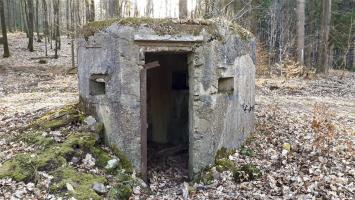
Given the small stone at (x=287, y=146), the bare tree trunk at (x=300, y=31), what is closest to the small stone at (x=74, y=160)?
the small stone at (x=287, y=146)

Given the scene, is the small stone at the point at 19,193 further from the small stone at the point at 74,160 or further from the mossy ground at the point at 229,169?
the mossy ground at the point at 229,169

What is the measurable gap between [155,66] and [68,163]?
2.02m

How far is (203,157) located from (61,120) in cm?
263

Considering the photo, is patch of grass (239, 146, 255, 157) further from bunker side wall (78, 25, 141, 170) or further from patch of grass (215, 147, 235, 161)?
bunker side wall (78, 25, 141, 170)

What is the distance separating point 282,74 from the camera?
16516 millimetres

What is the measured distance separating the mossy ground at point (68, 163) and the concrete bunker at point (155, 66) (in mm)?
290

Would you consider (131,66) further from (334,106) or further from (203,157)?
(334,106)

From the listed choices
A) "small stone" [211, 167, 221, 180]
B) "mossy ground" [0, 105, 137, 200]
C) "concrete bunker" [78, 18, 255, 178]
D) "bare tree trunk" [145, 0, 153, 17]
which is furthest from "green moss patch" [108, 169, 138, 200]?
"bare tree trunk" [145, 0, 153, 17]

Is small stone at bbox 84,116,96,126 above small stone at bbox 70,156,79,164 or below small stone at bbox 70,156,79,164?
above

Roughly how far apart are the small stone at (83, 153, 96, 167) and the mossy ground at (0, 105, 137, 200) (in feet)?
0.17

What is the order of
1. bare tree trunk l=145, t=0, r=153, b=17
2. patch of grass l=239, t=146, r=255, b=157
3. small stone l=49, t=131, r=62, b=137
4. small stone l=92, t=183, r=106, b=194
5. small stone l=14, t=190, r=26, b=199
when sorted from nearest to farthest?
1. small stone l=14, t=190, r=26, b=199
2. small stone l=92, t=183, r=106, b=194
3. small stone l=49, t=131, r=62, b=137
4. patch of grass l=239, t=146, r=255, b=157
5. bare tree trunk l=145, t=0, r=153, b=17

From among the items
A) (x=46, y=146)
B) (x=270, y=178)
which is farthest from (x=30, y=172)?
(x=270, y=178)

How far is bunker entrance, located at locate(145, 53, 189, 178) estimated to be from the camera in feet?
27.8

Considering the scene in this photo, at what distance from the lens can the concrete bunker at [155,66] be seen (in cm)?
595
